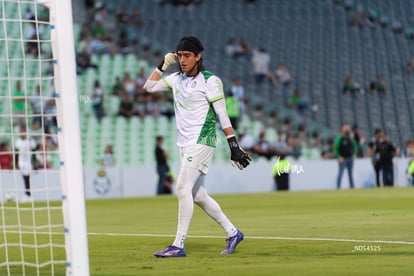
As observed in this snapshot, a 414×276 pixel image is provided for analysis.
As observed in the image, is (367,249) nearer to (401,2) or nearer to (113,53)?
(113,53)

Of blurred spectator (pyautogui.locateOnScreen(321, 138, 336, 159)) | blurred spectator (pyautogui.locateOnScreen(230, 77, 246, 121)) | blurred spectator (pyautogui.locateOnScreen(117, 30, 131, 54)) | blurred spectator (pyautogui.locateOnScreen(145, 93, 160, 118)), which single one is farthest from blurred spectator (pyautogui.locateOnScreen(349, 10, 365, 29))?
blurred spectator (pyautogui.locateOnScreen(145, 93, 160, 118))

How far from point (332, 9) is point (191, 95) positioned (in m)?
39.1

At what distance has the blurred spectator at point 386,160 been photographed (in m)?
37.0

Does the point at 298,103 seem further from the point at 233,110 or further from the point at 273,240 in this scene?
the point at 273,240

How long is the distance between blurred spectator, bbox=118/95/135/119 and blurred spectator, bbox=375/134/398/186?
9.19 meters

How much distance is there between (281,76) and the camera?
4384 centimetres

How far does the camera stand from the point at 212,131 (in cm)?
1252

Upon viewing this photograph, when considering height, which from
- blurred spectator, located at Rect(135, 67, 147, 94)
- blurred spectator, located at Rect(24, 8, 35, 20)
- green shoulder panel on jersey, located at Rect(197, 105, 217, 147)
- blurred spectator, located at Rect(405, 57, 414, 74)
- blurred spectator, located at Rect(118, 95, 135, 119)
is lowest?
green shoulder panel on jersey, located at Rect(197, 105, 217, 147)

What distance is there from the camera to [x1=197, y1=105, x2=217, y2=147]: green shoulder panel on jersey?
1237 cm

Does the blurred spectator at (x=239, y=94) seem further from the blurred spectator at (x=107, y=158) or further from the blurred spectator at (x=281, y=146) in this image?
the blurred spectator at (x=107, y=158)

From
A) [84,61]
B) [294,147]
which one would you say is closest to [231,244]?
[294,147]

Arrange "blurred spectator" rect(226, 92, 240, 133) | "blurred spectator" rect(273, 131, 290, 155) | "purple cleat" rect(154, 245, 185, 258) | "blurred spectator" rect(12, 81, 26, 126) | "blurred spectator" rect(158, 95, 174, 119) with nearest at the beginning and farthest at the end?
"purple cleat" rect(154, 245, 185, 258) < "blurred spectator" rect(12, 81, 26, 126) < "blurred spectator" rect(273, 131, 290, 155) < "blurred spectator" rect(226, 92, 240, 133) < "blurred spectator" rect(158, 95, 174, 119)

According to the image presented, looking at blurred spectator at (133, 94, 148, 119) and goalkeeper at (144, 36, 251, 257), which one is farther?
blurred spectator at (133, 94, 148, 119)

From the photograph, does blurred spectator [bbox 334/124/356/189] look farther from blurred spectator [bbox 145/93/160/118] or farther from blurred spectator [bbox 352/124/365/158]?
blurred spectator [bbox 145/93/160/118]
